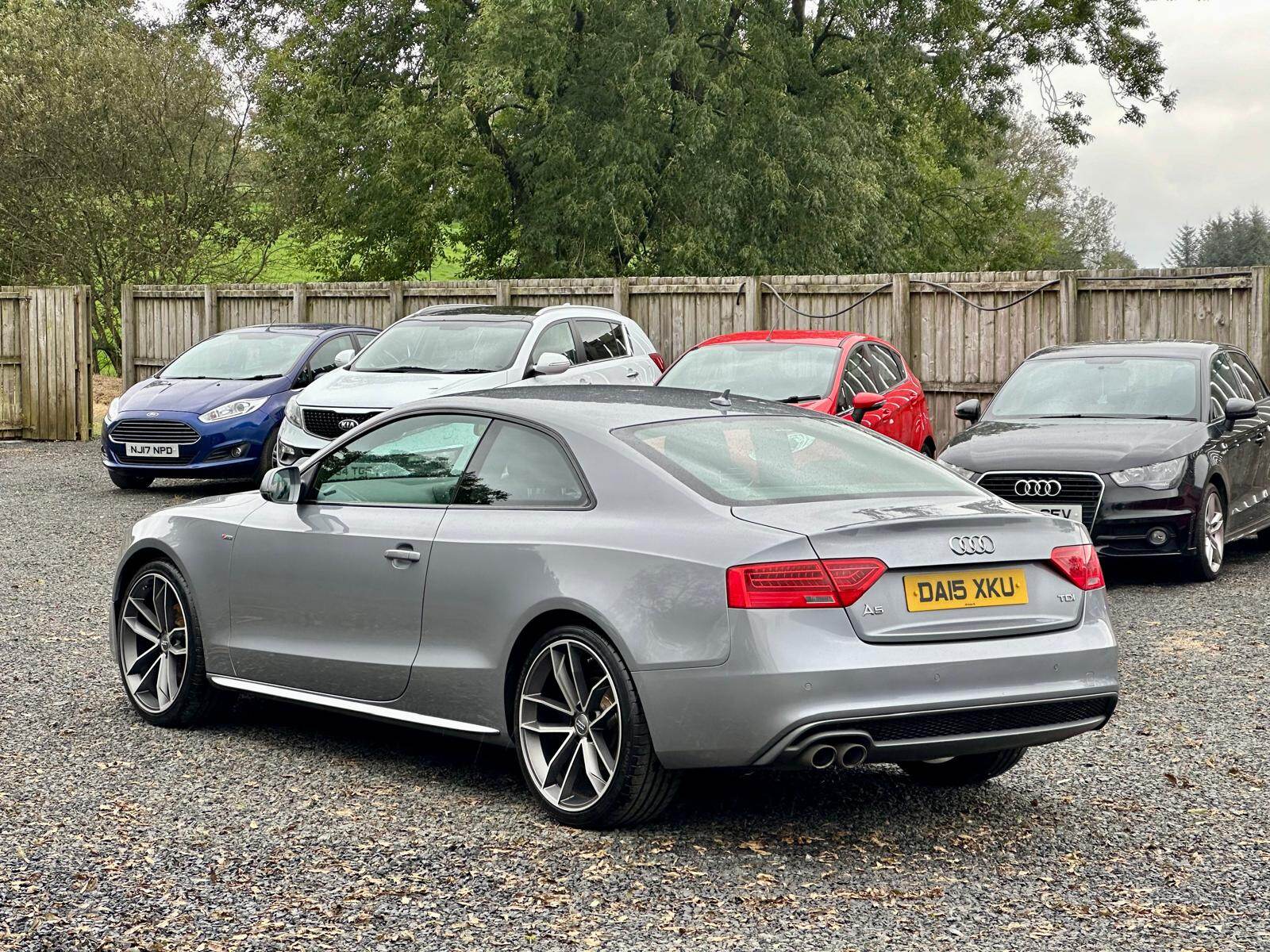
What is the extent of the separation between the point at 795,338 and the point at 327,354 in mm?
6375

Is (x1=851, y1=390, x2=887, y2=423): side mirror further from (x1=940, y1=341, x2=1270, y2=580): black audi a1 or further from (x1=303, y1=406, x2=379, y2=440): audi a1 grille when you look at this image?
(x1=303, y1=406, x2=379, y2=440): audi a1 grille

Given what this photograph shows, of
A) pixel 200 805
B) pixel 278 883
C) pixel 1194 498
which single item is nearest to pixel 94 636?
pixel 200 805

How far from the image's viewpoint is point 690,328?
2133 centimetres

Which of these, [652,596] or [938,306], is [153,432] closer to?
[938,306]

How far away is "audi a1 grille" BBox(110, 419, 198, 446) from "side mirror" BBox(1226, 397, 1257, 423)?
10103 millimetres

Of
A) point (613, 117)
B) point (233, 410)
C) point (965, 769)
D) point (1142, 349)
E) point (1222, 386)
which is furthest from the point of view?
point (613, 117)

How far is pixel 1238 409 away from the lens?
12227 millimetres

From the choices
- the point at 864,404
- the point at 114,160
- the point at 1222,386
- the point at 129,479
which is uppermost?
the point at 114,160

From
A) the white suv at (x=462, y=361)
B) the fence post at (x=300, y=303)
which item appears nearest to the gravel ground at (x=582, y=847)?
the white suv at (x=462, y=361)

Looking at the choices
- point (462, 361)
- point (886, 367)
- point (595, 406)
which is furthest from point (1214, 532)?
point (462, 361)

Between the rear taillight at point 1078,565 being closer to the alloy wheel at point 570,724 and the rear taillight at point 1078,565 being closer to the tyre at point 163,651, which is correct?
the alloy wheel at point 570,724

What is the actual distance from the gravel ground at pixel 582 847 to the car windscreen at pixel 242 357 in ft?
35.4

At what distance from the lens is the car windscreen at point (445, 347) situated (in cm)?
1614

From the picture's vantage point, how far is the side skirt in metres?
6.08
